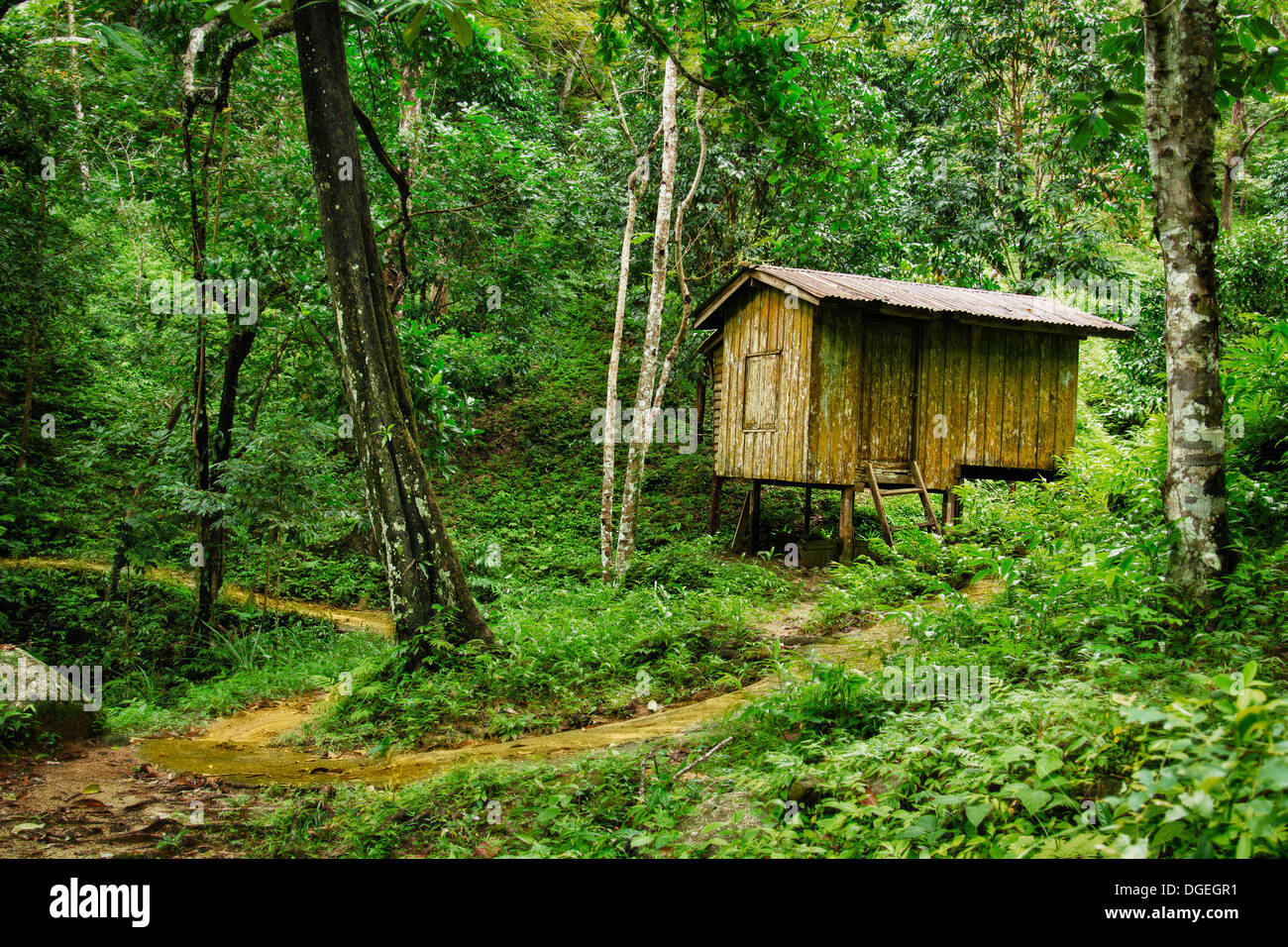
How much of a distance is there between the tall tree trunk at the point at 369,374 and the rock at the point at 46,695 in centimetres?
→ 263

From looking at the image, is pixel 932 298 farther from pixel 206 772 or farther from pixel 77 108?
pixel 77 108

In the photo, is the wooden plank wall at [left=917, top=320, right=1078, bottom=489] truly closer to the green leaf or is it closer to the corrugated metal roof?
the corrugated metal roof

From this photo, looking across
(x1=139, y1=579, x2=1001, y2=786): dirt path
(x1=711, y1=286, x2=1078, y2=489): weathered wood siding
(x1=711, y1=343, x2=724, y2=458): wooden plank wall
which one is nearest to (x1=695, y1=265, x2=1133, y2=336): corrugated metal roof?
(x1=711, y1=286, x2=1078, y2=489): weathered wood siding

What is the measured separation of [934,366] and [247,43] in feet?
38.1

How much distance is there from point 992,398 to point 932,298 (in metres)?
2.32

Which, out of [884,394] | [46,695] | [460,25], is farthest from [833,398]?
[46,695]

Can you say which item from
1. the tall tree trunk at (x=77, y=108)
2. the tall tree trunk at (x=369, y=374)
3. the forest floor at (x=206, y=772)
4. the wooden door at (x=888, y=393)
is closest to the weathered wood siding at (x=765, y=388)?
the wooden door at (x=888, y=393)

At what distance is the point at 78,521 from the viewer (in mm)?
14062

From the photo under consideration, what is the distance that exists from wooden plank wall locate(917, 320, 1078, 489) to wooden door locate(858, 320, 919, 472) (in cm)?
25

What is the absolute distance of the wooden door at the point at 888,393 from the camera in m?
13.5

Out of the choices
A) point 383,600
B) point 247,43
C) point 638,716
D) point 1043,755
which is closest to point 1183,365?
point 1043,755

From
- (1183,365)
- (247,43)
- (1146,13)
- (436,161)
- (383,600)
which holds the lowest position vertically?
(383,600)
